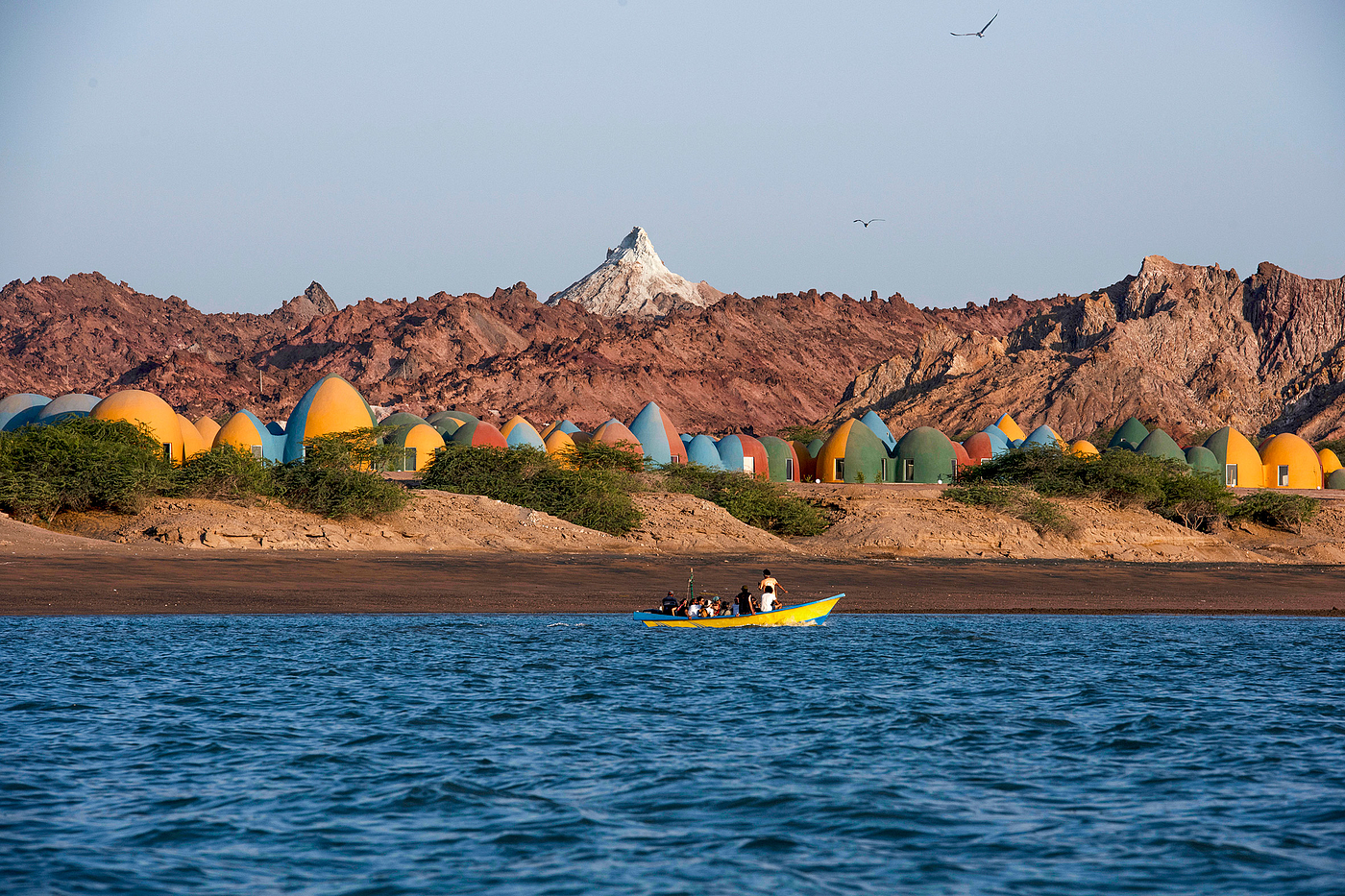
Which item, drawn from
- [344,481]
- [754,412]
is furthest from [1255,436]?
[344,481]

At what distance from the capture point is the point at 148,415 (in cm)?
4116

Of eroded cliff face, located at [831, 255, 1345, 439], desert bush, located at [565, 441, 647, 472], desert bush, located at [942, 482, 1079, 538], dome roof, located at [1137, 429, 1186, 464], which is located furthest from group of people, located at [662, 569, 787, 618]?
eroded cliff face, located at [831, 255, 1345, 439]

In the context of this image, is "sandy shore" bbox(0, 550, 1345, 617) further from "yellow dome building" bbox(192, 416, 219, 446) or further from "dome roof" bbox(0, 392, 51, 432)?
"dome roof" bbox(0, 392, 51, 432)

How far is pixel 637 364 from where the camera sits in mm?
132125

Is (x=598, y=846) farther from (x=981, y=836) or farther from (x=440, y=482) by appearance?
(x=440, y=482)

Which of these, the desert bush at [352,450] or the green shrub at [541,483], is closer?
the desert bush at [352,450]

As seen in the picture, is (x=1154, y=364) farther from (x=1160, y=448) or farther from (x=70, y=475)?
(x=70, y=475)

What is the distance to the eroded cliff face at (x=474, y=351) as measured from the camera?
123 m

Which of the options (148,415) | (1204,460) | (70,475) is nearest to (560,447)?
(148,415)

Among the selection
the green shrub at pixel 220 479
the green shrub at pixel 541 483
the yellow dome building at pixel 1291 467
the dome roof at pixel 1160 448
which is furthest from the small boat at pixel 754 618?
the yellow dome building at pixel 1291 467

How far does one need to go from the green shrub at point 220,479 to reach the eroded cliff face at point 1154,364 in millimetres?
71724

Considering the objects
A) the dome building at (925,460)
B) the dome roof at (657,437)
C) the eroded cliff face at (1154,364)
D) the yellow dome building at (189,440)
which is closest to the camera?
the yellow dome building at (189,440)

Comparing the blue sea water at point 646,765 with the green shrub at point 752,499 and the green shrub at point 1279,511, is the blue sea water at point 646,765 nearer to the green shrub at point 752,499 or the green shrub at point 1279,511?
the green shrub at point 752,499

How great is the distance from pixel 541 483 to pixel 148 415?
13.4m
